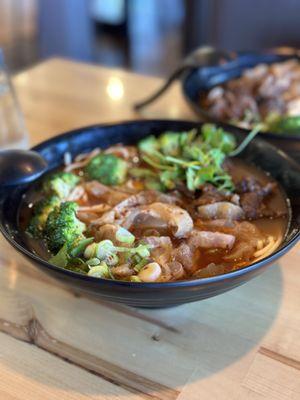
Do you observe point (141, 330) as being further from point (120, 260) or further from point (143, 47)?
point (143, 47)

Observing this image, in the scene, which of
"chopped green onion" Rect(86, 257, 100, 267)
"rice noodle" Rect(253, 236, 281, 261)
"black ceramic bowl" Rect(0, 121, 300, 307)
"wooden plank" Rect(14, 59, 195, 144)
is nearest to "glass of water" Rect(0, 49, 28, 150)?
"wooden plank" Rect(14, 59, 195, 144)

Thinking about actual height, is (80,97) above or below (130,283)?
below

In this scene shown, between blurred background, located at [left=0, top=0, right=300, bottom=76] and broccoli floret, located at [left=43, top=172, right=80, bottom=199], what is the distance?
2.47m

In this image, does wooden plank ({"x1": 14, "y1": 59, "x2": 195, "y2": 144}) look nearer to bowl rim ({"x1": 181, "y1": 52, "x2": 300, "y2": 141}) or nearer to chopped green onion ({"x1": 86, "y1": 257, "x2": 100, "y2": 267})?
bowl rim ({"x1": 181, "y1": 52, "x2": 300, "y2": 141})

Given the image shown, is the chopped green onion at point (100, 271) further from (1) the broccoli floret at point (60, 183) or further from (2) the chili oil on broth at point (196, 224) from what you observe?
(1) the broccoli floret at point (60, 183)

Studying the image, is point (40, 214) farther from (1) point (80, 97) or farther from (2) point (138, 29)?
(2) point (138, 29)

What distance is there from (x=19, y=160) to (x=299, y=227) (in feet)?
2.05

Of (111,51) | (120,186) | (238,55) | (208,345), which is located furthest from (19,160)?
(111,51)

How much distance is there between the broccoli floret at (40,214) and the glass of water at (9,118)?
1.77 ft

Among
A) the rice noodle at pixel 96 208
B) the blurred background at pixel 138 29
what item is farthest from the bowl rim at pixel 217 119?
the blurred background at pixel 138 29

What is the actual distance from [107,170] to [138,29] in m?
4.76

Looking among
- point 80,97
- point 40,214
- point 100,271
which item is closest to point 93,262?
point 100,271

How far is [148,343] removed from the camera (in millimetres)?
959

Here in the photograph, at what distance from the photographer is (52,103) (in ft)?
6.57
